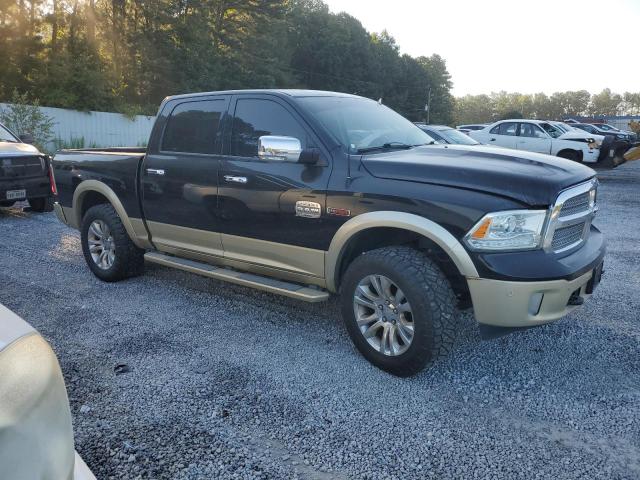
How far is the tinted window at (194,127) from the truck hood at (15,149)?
5312mm

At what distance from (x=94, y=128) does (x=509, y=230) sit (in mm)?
24807

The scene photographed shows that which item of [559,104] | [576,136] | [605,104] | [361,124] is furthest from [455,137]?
[605,104]

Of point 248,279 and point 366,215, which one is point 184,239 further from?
point 366,215

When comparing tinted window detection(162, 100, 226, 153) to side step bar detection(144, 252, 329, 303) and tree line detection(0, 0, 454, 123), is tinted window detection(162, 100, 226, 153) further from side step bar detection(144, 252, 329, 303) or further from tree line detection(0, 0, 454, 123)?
tree line detection(0, 0, 454, 123)

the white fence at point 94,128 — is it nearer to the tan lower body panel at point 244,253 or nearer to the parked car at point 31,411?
the tan lower body panel at point 244,253

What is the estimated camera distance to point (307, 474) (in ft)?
8.28

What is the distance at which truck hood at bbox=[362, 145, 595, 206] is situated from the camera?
311cm

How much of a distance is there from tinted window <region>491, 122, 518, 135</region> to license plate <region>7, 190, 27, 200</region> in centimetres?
1330

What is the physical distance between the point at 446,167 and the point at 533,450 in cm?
172

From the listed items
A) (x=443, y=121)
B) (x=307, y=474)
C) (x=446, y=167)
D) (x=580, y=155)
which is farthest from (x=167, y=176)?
(x=443, y=121)

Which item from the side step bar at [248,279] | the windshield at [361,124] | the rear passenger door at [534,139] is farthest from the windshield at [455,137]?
the side step bar at [248,279]

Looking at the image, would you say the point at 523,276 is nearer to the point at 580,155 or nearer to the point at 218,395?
the point at 218,395

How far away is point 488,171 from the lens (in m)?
3.22

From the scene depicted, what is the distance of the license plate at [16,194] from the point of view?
8723 millimetres
